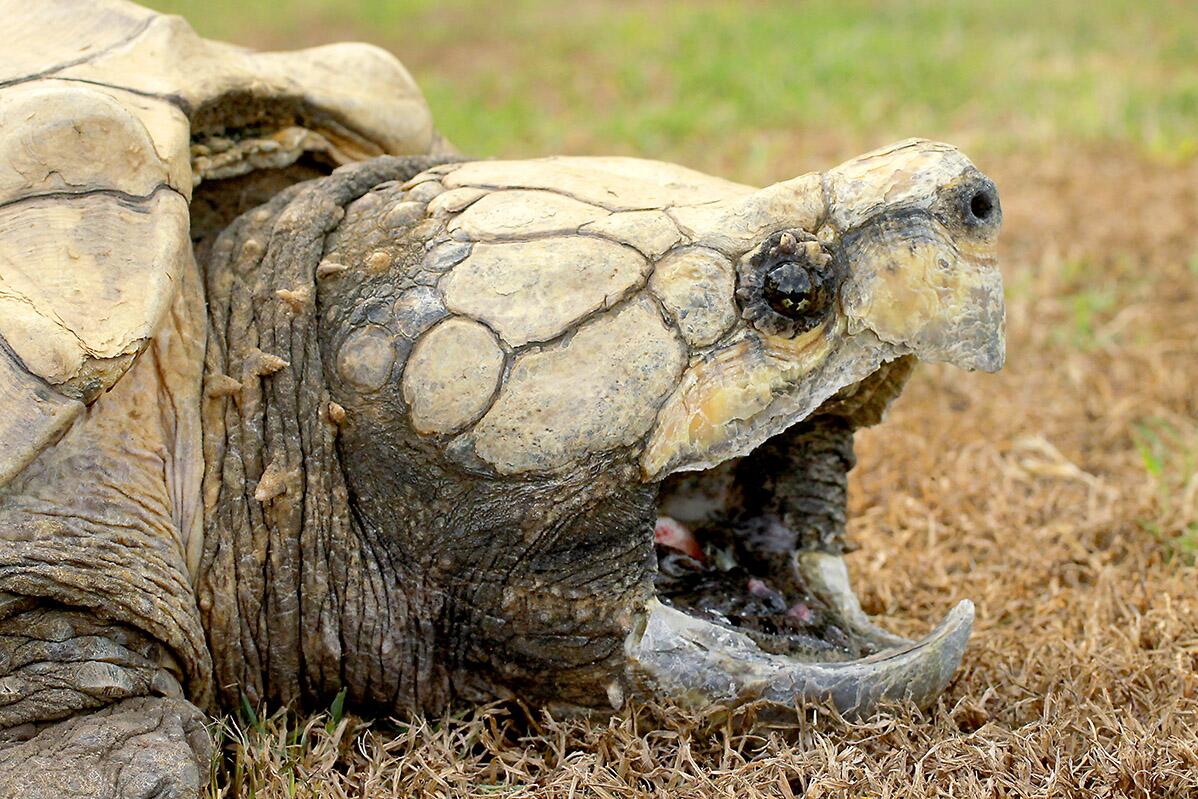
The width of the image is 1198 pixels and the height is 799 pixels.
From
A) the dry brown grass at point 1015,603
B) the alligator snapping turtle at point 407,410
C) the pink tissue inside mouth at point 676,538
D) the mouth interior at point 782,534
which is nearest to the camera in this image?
the alligator snapping turtle at point 407,410

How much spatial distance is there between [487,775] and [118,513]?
73 centimetres

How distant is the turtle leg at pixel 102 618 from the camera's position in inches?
72.5

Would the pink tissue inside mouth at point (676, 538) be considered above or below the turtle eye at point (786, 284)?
below

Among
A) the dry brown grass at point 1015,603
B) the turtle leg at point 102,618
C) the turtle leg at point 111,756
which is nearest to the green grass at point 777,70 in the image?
the dry brown grass at point 1015,603

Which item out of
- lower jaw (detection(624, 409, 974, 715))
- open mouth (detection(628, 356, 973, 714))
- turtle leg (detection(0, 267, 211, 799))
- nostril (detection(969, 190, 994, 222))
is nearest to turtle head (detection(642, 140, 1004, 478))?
nostril (detection(969, 190, 994, 222))

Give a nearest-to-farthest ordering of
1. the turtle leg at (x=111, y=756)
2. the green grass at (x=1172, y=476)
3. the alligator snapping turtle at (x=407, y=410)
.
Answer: the turtle leg at (x=111, y=756)
the alligator snapping turtle at (x=407, y=410)
the green grass at (x=1172, y=476)

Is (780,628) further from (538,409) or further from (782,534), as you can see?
(538,409)

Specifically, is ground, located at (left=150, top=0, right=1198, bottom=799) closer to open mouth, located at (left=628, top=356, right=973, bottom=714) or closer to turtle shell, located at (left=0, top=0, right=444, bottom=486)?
open mouth, located at (left=628, top=356, right=973, bottom=714)

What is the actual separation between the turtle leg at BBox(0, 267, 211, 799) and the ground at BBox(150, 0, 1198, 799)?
18 centimetres

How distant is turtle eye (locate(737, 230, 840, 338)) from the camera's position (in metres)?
1.98

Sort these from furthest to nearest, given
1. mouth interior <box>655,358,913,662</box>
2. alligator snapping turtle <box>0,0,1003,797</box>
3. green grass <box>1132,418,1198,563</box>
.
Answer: green grass <box>1132,418,1198,563</box>, mouth interior <box>655,358,913,662</box>, alligator snapping turtle <box>0,0,1003,797</box>

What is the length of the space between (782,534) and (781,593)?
0.39ft

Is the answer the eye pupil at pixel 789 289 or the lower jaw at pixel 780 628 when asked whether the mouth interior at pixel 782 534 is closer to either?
the lower jaw at pixel 780 628

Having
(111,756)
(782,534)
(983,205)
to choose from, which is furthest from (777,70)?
(111,756)
